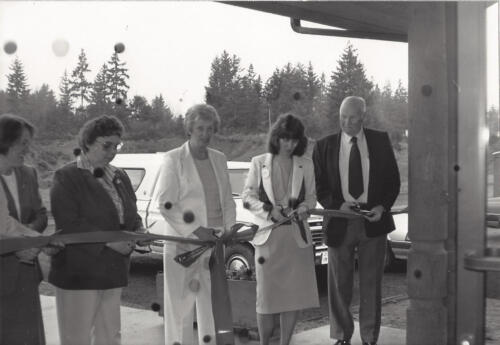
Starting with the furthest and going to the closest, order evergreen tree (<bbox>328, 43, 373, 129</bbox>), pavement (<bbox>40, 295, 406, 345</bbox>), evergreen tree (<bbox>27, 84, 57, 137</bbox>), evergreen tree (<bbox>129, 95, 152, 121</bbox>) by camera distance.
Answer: pavement (<bbox>40, 295, 406, 345</bbox>) < evergreen tree (<bbox>328, 43, 373, 129</bbox>) < evergreen tree (<bbox>129, 95, 152, 121</bbox>) < evergreen tree (<bbox>27, 84, 57, 137</bbox>)

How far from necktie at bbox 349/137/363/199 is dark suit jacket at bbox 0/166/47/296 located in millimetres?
1792

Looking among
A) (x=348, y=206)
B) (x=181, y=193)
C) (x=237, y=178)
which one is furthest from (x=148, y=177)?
(x=348, y=206)

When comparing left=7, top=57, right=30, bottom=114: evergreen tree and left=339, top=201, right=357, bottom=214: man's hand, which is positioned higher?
left=7, top=57, right=30, bottom=114: evergreen tree

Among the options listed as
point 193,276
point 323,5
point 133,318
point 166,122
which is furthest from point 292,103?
point 133,318

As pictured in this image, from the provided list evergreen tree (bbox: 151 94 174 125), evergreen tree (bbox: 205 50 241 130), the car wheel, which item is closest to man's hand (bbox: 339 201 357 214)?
the car wheel

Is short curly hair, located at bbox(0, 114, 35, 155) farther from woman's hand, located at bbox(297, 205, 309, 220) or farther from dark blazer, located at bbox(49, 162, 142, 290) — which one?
woman's hand, located at bbox(297, 205, 309, 220)

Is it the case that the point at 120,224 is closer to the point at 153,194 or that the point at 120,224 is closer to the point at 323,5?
the point at 153,194

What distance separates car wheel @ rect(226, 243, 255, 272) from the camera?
4.32 metres

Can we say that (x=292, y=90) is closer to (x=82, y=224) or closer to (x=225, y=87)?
(x=225, y=87)

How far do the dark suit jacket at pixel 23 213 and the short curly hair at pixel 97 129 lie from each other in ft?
0.80

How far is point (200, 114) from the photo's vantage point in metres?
3.19

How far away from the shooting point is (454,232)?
3650 millimetres

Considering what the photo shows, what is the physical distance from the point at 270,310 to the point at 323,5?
1675 millimetres

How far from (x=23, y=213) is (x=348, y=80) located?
1.92 meters
